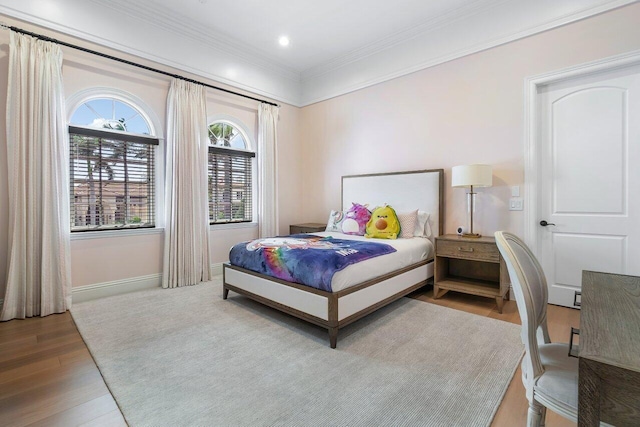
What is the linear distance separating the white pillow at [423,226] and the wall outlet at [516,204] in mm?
901

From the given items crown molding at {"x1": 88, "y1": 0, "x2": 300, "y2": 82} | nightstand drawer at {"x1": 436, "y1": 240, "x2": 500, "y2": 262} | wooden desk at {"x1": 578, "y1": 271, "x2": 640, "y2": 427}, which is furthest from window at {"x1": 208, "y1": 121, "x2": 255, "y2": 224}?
wooden desk at {"x1": 578, "y1": 271, "x2": 640, "y2": 427}

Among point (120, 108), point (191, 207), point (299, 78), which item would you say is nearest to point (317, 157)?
Answer: point (299, 78)

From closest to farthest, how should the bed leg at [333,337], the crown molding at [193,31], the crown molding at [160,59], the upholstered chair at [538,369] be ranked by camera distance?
1. the upholstered chair at [538,369]
2. the bed leg at [333,337]
3. the crown molding at [160,59]
4. the crown molding at [193,31]

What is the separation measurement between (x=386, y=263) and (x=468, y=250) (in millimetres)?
966

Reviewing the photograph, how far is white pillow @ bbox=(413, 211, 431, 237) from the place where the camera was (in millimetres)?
3732

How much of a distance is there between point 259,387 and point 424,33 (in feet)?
14.3

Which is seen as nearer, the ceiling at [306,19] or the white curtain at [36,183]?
the white curtain at [36,183]

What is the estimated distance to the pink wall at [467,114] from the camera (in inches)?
113

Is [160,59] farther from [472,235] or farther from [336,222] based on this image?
[472,235]

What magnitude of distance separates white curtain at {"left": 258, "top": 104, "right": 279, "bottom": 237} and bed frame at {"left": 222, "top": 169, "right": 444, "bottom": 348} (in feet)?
3.92

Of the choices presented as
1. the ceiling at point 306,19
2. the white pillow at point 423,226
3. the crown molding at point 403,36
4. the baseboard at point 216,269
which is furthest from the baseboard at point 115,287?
the crown molding at point 403,36

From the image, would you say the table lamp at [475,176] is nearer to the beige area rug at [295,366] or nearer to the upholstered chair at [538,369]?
the beige area rug at [295,366]

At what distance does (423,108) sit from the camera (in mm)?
3941

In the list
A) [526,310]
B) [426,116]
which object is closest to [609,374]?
[526,310]
